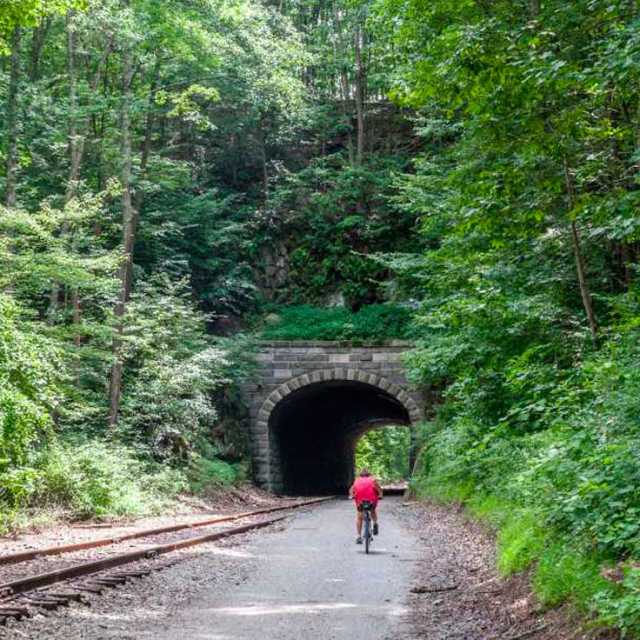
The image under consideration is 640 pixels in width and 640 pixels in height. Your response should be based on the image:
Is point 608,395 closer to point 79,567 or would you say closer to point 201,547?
point 79,567

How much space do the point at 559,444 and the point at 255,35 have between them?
56.5 feet

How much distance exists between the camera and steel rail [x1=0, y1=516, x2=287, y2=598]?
22.1 ft

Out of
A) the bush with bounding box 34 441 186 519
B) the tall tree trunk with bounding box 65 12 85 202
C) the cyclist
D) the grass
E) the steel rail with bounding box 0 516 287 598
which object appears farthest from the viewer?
the tall tree trunk with bounding box 65 12 85 202

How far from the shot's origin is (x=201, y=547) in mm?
10641

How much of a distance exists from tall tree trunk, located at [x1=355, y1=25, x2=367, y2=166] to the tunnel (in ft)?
28.7

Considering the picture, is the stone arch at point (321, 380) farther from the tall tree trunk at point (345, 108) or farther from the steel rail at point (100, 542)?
the tall tree trunk at point (345, 108)

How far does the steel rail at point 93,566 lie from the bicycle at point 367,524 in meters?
2.30

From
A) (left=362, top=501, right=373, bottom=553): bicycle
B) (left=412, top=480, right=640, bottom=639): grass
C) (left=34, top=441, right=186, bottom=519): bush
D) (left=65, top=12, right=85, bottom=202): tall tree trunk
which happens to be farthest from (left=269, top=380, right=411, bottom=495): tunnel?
(left=412, top=480, right=640, bottom=639): grass

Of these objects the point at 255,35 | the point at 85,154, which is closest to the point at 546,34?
the point at 255,35

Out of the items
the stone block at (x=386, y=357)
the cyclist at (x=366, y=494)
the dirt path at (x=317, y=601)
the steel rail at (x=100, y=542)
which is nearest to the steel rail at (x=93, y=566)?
the dirt path at (x=317, y=601)

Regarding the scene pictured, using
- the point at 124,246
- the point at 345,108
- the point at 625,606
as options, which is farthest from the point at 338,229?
the point at 625,606

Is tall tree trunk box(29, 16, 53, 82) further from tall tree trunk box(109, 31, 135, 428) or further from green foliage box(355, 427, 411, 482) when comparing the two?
green foliage box(355, 427, 411, 482)

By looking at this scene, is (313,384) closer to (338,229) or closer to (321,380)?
(321,380)

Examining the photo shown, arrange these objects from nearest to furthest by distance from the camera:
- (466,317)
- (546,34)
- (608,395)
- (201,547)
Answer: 1. (608,395)
2. (546,34)
3. (201,547)
4. (466,317)
